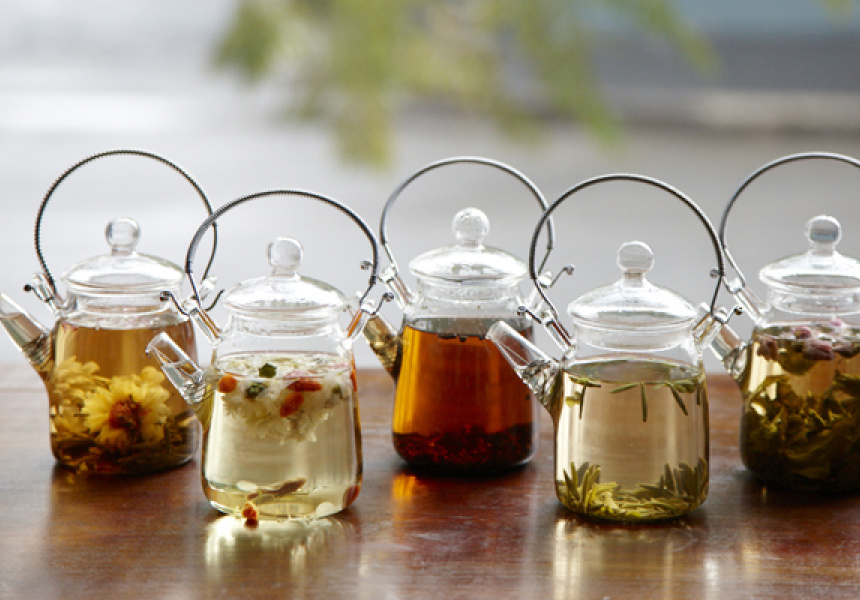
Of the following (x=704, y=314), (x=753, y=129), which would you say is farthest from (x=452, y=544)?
(x=753, y=129)

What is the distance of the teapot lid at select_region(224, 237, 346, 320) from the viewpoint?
0.79 metres

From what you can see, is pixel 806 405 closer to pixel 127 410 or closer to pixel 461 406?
pixel 461 406

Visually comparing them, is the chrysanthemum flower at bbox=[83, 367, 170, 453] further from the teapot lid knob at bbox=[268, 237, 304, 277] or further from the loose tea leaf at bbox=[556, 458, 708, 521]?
the loose tea leaf at bbox=[556, 458, 708, 521]

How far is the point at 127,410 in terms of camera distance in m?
0.88

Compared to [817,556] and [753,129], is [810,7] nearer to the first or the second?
[753,129]

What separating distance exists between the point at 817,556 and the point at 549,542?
0.20 m

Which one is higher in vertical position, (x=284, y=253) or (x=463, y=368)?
(x=284, y=253)

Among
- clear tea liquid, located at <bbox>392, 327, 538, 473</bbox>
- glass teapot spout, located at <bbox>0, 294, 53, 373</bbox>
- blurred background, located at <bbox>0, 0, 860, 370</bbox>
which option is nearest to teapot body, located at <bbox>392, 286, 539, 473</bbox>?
clear tea liquid, located at <bbox>392, 327, 538, 473</bbox>

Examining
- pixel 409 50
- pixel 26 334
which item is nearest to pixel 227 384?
pixel 26 334

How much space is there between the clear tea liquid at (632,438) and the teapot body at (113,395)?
36 cm

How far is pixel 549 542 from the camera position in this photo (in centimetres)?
77

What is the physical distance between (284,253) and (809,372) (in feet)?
1.47

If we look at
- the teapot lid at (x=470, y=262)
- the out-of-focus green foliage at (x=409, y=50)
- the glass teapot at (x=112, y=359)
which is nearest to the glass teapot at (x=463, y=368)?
the teapot lid at (x=470, y=262)

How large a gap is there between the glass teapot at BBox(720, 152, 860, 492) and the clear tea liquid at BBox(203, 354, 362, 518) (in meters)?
0.36
